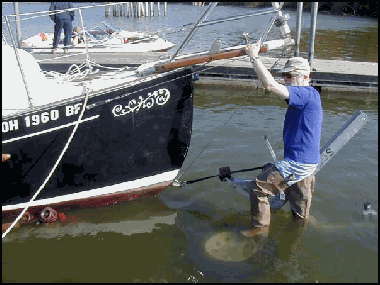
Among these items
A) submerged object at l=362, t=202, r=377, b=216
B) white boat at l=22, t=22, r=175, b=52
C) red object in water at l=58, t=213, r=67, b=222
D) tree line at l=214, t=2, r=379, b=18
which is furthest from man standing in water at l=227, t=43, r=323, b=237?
tree line at l=214, t=2, r=379, b=18

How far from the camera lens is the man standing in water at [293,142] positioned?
160 inches

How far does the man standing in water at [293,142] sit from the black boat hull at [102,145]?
1.44m

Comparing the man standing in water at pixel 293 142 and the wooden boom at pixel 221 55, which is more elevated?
the wooden boom at pixel 221 55

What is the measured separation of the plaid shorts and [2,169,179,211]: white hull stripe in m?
1.54

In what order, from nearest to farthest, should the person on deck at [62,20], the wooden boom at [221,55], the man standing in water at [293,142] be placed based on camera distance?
the man standing in water at [293,142], the wooden boom at [221,55], the person on deck at [62,20]

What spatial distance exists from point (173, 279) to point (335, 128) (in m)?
6.02

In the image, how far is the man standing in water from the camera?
4.07m

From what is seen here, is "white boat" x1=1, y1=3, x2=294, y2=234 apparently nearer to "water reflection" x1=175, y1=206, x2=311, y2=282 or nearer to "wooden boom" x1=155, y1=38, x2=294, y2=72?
"wooden boom" x1=155, y1=38, x2=294, y2=72

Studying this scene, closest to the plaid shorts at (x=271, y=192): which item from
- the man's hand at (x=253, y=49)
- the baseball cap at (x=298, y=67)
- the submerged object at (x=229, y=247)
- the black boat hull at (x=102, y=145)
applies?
the submerged object at (x=229, y=247)

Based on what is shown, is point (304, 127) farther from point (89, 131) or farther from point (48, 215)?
point (48, 215)

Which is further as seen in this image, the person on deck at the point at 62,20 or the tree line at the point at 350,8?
the tree line at the point at 350,8

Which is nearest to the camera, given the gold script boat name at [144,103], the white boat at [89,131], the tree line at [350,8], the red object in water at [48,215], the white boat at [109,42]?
the white boat at [89,131]

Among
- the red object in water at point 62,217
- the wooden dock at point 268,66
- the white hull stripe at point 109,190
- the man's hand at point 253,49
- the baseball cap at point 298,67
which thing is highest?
the man's hand at point 253,49

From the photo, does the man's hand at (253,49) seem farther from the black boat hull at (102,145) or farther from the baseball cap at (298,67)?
the black boat hull at (102,145)
